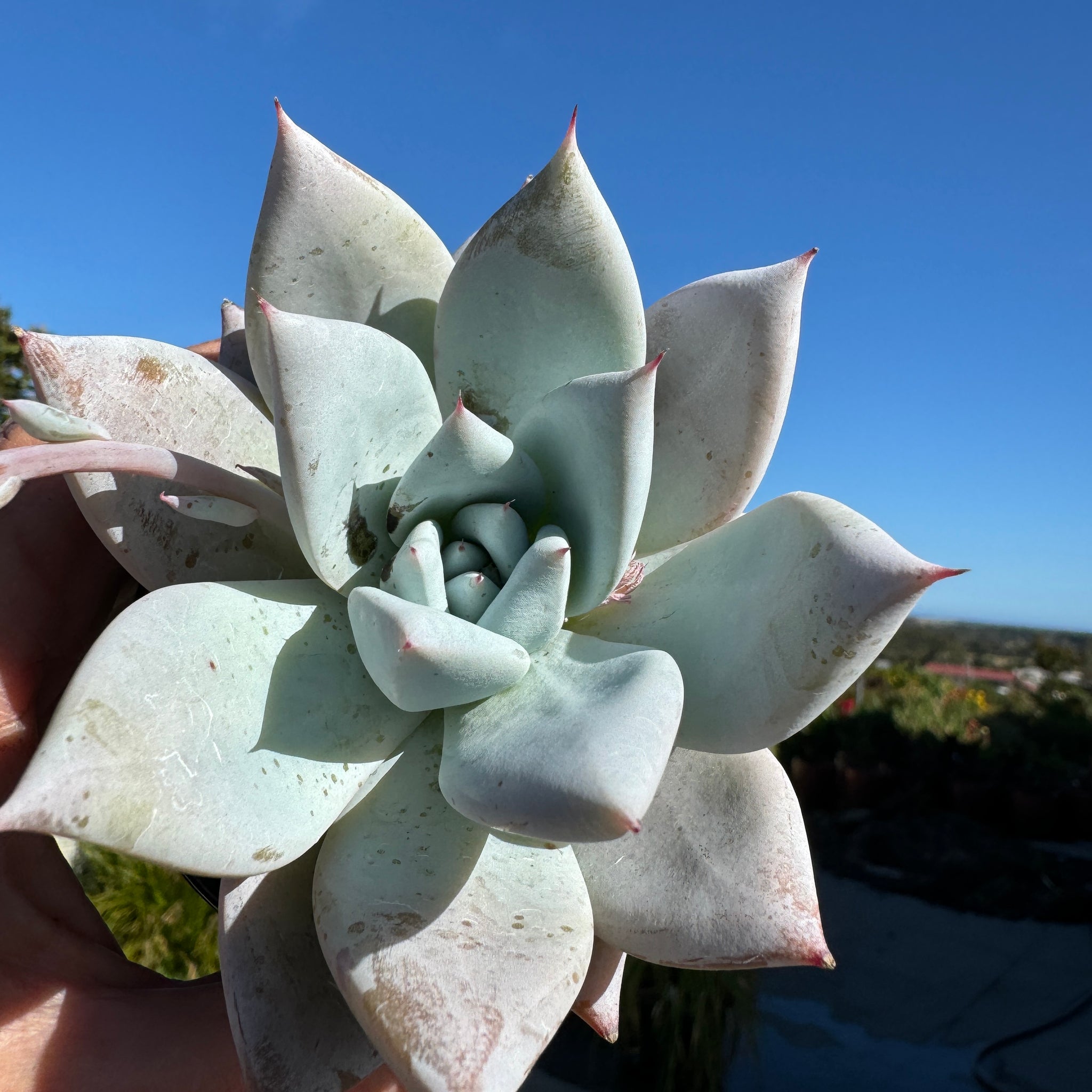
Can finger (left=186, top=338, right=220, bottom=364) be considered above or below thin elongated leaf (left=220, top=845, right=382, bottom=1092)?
above

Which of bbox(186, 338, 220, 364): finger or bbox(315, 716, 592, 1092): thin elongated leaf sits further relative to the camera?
bbox(186, 338, 220, 364): finger

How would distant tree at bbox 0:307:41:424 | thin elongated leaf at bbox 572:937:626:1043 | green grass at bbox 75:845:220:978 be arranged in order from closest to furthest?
thin elongated leaf at bbox 572:937:626:1043, green grass at bbox 75:845:220:978, distant tree at bbox 0:307:41:424

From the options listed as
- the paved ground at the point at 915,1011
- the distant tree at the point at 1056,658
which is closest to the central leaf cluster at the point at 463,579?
the paved ground at the point at 915,1011

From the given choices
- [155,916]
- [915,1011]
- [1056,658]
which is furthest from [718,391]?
[1056,658]

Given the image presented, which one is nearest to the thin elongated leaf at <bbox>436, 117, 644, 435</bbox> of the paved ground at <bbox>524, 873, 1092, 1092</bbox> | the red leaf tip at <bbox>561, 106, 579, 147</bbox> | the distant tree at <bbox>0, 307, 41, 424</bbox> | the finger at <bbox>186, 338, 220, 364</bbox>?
the red leaf tip at <bbox>561, 106, 579, 147</bbox>

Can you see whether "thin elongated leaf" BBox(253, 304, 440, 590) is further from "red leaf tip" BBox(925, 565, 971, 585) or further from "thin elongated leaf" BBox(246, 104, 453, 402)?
"red leaf tip" BBox(925, 565, 971, 585)

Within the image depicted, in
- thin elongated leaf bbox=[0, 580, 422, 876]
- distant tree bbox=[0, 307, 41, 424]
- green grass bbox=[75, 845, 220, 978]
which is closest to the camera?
thin elongated leaf bbox=[0, 580, 422, 876]

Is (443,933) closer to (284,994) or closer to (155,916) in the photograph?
(284,994)
